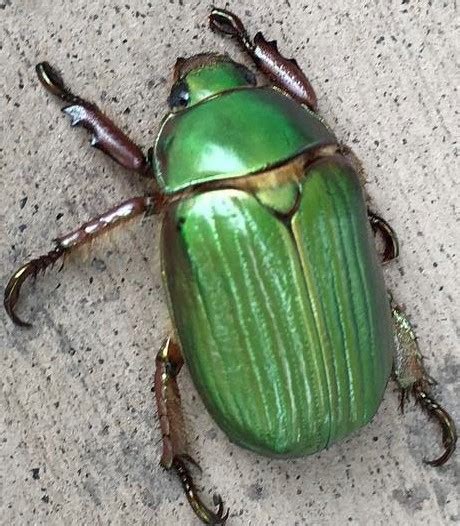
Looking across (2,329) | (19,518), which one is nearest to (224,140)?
(2,329)

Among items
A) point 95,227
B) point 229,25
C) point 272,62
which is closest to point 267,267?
point 95,227

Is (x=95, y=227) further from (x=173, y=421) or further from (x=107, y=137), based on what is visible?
(x=173, y=421)

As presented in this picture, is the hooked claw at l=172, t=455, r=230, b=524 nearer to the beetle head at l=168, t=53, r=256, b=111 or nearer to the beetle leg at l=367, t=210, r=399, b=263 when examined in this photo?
the beetle leg at l=367, t=210, r=399, b=263

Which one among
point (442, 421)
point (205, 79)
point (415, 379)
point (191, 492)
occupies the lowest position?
point (442, 421)

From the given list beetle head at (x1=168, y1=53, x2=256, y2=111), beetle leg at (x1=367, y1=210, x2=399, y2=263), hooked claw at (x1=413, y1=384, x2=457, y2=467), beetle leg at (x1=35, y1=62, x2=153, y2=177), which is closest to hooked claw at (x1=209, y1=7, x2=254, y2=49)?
beetle head at (x1=168, y1=53, x2=256, y2=111)

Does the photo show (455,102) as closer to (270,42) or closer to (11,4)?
(270,42)

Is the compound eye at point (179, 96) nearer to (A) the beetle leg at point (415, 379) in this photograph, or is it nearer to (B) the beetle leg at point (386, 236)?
(B) the beetle leg at point (386, 236)

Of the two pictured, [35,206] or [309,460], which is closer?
[35,206]
